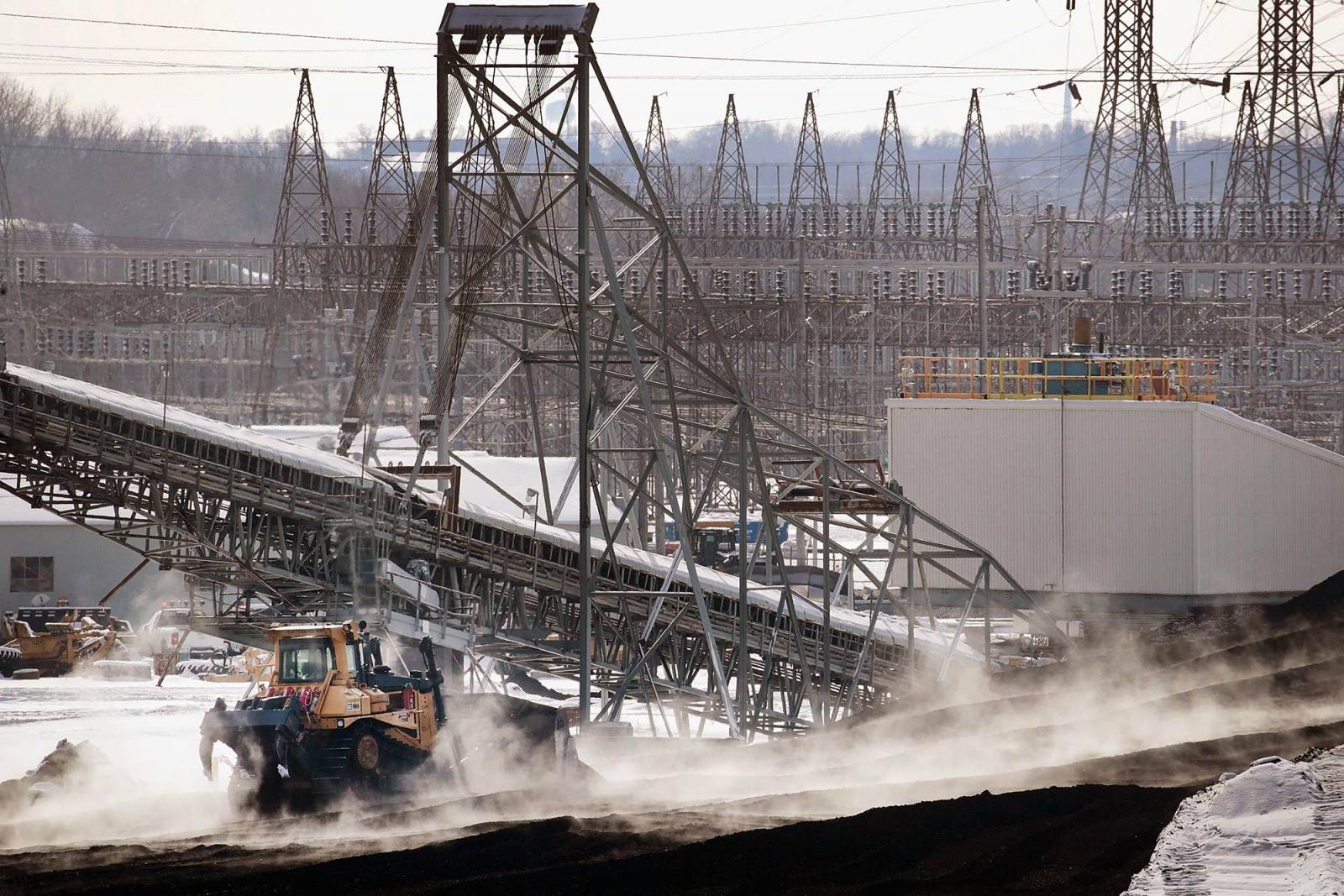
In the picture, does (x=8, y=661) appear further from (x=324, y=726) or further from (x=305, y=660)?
(x=324, y=726)

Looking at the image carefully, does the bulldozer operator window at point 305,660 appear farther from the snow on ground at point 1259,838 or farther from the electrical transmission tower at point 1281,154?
the electrical transmission tower at point 1281,154

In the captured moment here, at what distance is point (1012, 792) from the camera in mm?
13430

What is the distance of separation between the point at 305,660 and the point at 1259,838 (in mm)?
11437

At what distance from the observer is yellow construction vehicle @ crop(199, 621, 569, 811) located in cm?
1786

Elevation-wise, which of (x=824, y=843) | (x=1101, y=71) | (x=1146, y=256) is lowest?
(x=824, y=843)

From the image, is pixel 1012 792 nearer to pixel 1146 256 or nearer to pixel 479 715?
pixel 479 715

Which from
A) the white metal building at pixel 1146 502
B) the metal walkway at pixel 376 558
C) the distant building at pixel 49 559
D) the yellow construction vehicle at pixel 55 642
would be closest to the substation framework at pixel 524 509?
the metal walkway at pixel 376 558

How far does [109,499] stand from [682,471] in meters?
8.46

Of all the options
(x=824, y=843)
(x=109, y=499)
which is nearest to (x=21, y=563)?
(x=109, y=499)

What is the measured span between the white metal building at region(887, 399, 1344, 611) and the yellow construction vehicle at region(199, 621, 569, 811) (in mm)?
15584

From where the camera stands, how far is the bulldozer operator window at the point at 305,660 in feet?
61.4

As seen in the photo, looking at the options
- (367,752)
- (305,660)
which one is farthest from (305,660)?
(367,752)

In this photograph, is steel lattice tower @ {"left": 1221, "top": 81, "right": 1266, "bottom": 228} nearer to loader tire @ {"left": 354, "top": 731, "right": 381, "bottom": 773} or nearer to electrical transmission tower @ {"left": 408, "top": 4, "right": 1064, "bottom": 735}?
electrical transmission tower @ {"left": 408, "top": 4, "right": 1064, "bottom": 735}

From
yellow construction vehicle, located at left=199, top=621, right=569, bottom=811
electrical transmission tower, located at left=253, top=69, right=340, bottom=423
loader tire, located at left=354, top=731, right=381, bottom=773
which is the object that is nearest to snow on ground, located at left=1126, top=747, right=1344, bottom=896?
yellow construction vehicle, located at left=199, top=621, right=569, bottom=811
